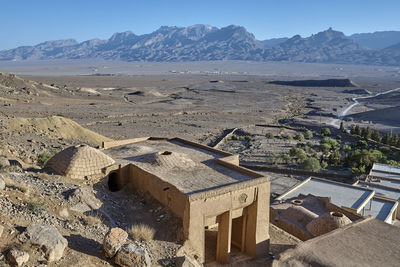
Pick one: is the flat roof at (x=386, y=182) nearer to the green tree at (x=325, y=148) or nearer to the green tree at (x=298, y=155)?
the green tree at (x=298, y=155)

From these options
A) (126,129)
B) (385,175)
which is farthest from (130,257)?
(126,129)

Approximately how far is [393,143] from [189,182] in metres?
29.1

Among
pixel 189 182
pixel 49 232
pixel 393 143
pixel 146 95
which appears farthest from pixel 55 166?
pixel 146 95

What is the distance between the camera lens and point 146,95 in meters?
73.6

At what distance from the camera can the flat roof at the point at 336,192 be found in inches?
675

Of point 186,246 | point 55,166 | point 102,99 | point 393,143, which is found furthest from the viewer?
point 102,99

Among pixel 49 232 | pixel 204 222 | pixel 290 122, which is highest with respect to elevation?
pixel 49 232

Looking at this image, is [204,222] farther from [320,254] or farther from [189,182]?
[320,254]

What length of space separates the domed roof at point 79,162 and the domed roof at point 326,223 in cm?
778

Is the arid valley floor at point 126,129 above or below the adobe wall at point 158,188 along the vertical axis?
below

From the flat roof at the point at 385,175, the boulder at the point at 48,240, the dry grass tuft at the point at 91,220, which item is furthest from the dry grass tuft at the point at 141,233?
the flat roof at the point at 385,175

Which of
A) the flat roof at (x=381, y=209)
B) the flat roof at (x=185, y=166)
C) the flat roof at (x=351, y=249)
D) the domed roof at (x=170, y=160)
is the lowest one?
the flat roof at (x=381, y=209)

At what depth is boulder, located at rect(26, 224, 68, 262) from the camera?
741 centimetres

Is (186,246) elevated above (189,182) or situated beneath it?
situated beneath
